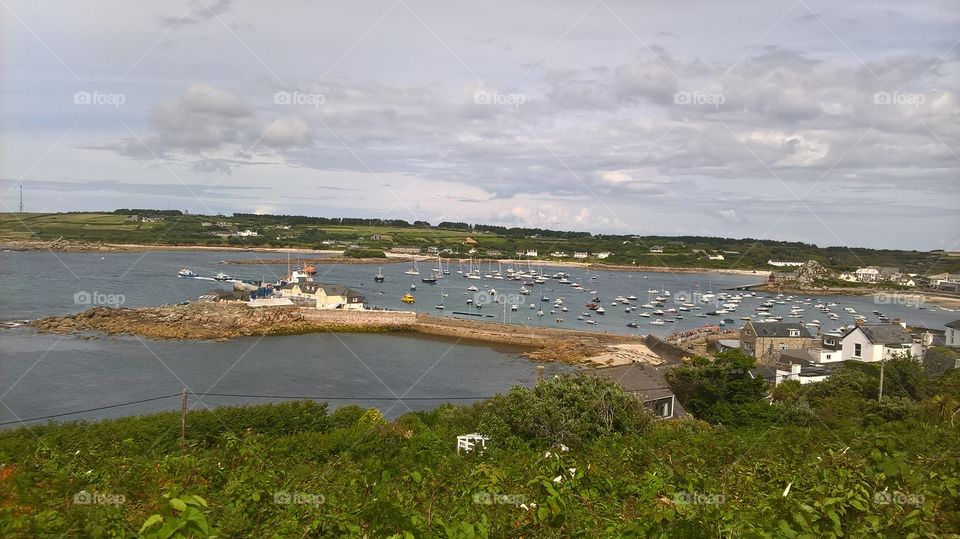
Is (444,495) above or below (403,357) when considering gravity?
above

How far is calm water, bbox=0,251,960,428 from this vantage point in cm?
2105

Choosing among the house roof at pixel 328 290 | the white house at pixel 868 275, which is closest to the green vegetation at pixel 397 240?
the white house at pixel 868 275

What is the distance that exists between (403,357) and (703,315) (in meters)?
31.1

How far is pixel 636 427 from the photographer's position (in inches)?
429

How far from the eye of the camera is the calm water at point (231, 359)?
2105 cm

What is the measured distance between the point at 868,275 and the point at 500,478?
9525 centimetres

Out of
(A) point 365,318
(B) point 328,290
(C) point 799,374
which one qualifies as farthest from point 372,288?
(C) point 799,374

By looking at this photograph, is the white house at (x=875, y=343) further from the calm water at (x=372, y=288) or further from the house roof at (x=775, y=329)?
the calm water at (x=372, y=288)

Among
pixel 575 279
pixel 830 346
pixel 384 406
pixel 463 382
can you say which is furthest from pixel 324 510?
pixel 575 279

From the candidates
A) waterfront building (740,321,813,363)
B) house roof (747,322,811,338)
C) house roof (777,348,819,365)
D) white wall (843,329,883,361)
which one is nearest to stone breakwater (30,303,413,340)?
waterfront building (740,321,813,363)

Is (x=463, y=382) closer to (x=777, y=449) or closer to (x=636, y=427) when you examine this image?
(x=636, y=427)

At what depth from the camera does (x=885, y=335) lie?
24.2 meters

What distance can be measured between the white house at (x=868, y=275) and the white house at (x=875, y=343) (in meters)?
68.7

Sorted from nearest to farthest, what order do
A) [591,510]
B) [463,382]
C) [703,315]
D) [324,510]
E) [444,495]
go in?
[324,510] → [591,510] → [444,495] → [463,382] → [703,315]
